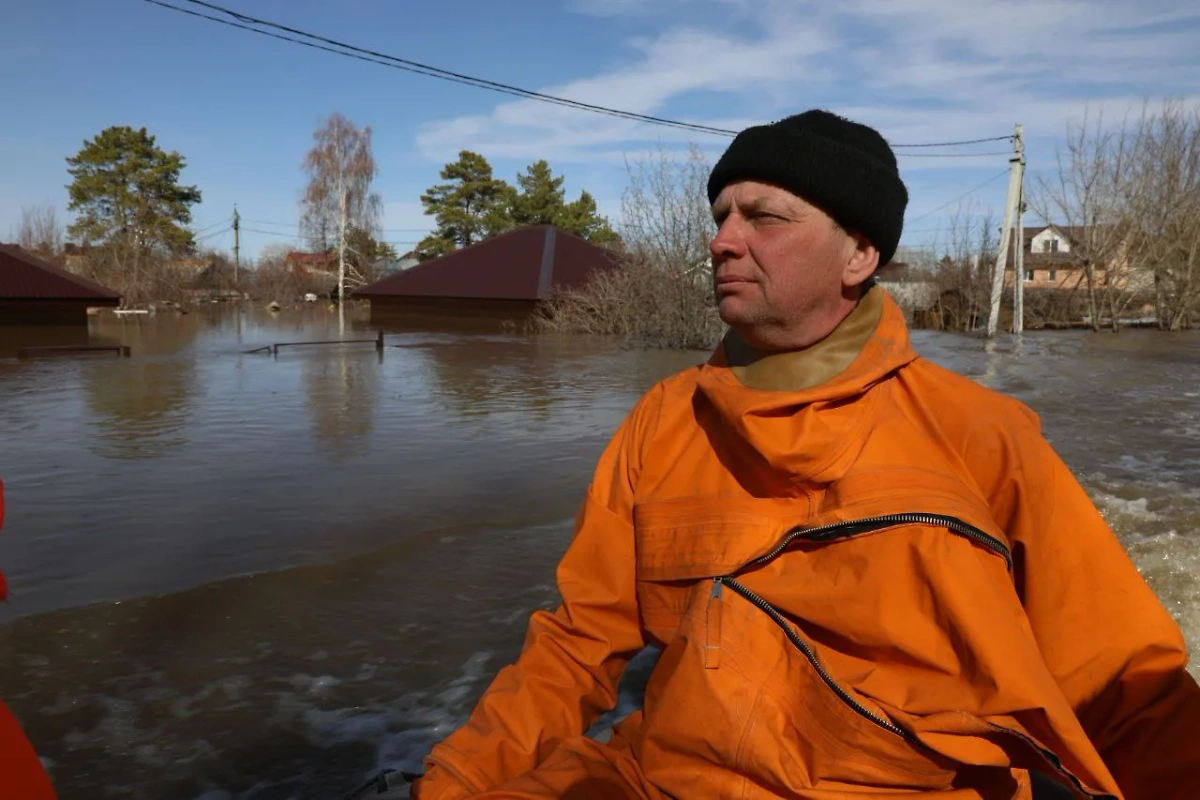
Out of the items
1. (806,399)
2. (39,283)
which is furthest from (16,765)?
(39,283)

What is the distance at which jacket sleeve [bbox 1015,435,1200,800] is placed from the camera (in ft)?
5.20

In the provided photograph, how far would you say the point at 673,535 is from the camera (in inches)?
72.6

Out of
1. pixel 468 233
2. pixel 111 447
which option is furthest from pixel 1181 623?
pixel 468 233

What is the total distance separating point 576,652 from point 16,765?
98 centimetres

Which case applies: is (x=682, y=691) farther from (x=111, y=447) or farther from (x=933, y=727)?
(x=111, y=447)

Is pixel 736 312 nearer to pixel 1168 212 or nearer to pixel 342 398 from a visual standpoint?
pixel 342 398

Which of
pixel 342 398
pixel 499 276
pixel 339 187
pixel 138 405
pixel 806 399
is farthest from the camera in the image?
pixel 339 187

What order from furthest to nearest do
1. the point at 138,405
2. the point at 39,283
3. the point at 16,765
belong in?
1. the point at 39,283
2. the point at 138,405
3. the point at 16,765

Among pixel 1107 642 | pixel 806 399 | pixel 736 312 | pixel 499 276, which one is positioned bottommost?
pixel 1107 642

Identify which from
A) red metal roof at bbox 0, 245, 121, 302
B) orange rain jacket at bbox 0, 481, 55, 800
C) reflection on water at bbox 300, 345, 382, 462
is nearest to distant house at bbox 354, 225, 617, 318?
red metal roof at bbox 0, 245, 121, 302

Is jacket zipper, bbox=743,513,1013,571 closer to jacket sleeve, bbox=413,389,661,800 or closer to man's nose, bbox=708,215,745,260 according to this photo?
jacket sleeve, bbox=413,389,661,800

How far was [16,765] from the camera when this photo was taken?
1268 millimetres

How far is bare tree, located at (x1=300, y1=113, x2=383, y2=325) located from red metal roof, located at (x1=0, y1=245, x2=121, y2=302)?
3150cm

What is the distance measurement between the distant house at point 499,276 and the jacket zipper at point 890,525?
1107 inches
